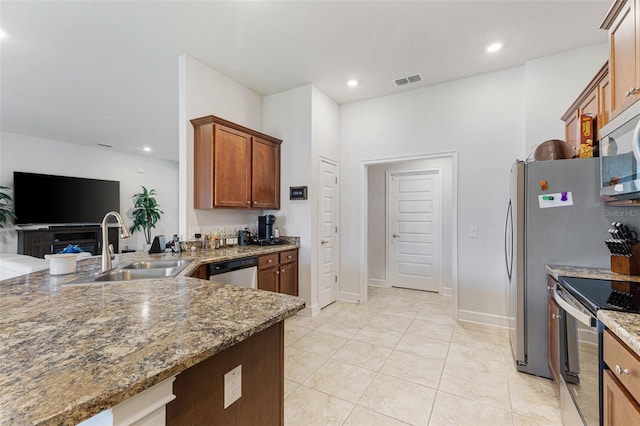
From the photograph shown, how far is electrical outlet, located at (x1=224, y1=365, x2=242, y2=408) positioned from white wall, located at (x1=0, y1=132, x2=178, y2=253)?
22.6 feet

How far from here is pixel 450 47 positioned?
2840mm

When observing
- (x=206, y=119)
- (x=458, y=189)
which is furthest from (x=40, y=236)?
(x=458, y=189)

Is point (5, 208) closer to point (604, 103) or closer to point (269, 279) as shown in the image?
point (269, 279)

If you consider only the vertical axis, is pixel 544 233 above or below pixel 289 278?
above

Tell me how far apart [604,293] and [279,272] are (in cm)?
268

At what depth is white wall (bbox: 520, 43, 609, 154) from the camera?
280cm

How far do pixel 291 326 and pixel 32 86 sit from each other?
448 cm

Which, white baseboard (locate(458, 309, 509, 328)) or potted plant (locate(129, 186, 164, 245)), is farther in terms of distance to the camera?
potted plant (locate(129, 186, 164, 245))

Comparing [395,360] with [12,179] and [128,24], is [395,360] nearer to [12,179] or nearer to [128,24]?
[128,24]

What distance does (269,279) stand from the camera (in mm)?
3113

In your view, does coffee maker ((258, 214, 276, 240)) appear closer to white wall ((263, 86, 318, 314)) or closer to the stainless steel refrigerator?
white wall ((263, 86, 318, 314))

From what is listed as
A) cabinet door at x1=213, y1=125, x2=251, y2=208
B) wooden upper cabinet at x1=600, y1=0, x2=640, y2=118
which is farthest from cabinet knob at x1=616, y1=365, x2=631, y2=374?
cabinet door at x1=213, y1=125, x2=251, y2=208

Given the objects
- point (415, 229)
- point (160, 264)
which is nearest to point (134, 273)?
point (160, 264)

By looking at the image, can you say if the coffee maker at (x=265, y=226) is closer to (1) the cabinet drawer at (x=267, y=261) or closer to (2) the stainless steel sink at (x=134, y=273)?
(1) the cabinet drawer at (x=267, y=261)
